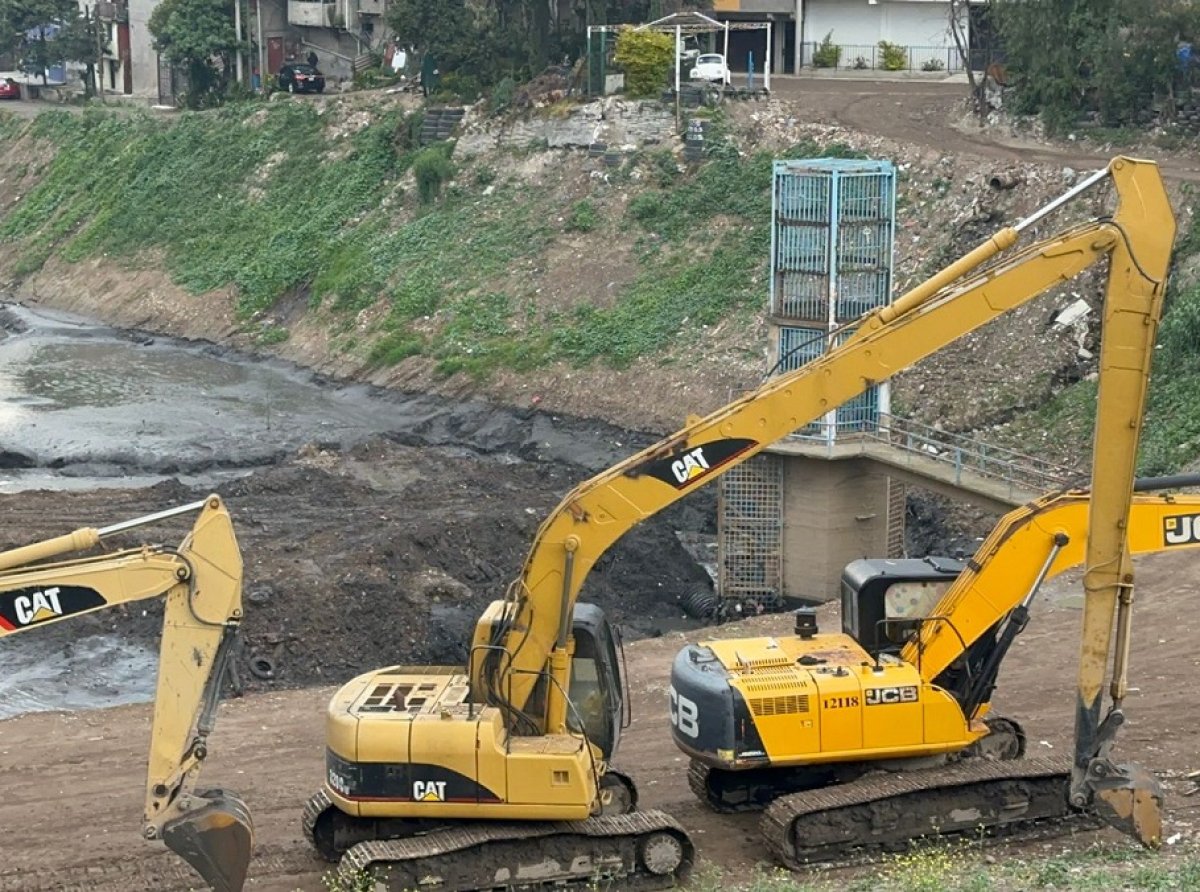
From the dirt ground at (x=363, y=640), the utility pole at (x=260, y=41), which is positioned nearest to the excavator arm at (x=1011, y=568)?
the dirt ground at (x=363, y=640)

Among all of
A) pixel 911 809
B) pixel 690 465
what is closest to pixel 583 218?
pixel 690 465

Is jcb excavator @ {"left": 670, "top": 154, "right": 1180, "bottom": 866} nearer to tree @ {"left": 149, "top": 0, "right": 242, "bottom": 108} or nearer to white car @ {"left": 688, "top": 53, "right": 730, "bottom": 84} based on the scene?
white car @ {"left": 688, "top": 53, "right": 730, "bottom": 84}

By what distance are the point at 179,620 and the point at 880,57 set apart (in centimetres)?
5226

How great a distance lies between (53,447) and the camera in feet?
137

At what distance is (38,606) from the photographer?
14586 mm

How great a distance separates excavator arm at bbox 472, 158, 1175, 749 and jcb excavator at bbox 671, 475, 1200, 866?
988mm

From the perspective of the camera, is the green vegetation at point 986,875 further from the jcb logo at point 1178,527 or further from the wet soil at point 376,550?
the wet soil at point 376,550

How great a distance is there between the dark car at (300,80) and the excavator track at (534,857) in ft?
186

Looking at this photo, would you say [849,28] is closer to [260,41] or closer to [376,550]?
[260,41]

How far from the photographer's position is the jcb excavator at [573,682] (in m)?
15.5

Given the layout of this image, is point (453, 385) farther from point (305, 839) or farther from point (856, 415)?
point (305, 839)

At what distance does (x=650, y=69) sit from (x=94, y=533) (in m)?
40.2

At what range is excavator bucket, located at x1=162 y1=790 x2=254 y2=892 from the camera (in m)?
14.8

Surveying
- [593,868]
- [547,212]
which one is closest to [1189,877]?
[593,868]
